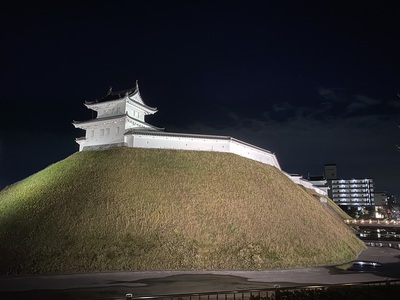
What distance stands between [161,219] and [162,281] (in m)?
8.68

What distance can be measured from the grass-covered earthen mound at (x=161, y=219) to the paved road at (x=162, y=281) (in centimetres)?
158

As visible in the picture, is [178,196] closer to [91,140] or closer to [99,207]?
[99,207]

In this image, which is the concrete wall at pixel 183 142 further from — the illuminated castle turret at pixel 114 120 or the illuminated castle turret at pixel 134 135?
the illuminated castle turret at pixel 114 120

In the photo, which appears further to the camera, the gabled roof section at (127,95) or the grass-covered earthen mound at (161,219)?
the gabled roof section at (127,95)

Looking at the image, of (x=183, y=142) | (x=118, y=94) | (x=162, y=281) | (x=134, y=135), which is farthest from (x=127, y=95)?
(x=162, y=281)

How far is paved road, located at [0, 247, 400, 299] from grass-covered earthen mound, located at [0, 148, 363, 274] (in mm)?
1583

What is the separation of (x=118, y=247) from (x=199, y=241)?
267 inches

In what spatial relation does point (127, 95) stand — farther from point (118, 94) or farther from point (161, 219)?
point (161, 219)

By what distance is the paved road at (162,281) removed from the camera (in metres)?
16.8

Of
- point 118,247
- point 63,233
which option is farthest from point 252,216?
point 63,233

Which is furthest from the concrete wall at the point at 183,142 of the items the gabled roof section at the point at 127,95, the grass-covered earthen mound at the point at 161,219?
the gabled roof section at the point at 127,95

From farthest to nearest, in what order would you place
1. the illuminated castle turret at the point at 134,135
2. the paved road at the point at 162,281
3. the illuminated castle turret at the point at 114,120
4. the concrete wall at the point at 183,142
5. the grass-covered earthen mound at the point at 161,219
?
the illuminated castle turret at the point at 114,120, the illuminated castle turret at the point at 134,135, the concrete wall at the point at 183,142, the grass-covered earthen mound at the point at 161,219, the paved road at the point at 162,281

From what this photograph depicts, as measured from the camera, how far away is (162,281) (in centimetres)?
1942

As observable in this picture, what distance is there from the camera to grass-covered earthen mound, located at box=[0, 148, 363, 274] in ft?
78.9
